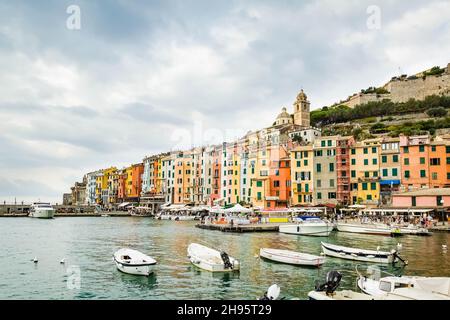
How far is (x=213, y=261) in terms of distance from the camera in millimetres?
25594

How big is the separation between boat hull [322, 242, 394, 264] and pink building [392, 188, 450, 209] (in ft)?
105

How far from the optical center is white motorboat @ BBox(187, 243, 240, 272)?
24.8m

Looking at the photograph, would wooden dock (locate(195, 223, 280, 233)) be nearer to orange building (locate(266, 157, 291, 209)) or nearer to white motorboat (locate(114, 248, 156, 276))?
orange building (locate(266, 157, 291, 209))

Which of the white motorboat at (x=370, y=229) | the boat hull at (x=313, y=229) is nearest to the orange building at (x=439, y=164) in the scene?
the white motorboat at (x=370, y=229)

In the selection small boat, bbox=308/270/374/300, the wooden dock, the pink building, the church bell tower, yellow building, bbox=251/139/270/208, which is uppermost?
the church bell tower

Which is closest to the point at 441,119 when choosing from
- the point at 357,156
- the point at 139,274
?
the point at 357,156

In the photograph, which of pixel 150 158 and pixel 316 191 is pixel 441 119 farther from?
pixel 150 158

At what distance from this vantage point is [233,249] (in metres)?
35.4

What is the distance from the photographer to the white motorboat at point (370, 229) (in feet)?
154

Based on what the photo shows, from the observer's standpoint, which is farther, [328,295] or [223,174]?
[223,174]

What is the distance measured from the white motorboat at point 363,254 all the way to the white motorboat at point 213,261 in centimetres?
967

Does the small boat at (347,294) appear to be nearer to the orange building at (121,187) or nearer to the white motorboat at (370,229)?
the white motorboat at (370,229)

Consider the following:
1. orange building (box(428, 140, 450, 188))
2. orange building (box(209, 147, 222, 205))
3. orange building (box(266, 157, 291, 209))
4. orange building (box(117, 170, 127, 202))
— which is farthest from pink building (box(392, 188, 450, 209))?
orange building (box(117, 170, 127, 202))

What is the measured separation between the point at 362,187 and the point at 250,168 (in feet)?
79.9
